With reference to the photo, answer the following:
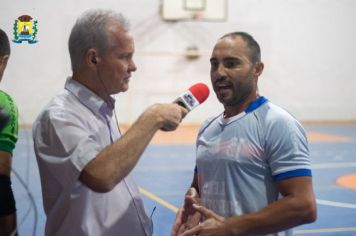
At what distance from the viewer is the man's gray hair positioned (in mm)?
2211

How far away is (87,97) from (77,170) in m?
0.41

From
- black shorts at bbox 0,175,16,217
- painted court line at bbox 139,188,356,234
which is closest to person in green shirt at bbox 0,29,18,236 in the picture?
black shorts at bbox 0,175,16,217

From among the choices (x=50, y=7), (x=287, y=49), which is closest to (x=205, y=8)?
(x=287, y=49)

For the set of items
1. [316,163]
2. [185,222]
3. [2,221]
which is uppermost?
[185,222]

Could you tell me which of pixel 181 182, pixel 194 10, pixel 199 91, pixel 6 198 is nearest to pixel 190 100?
pixel 199 91

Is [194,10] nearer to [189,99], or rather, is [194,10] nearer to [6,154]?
[6,154]

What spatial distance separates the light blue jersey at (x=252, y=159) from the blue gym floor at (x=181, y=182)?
56.8 inches

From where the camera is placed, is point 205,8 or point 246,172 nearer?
point 246,172

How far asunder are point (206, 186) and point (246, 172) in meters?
0.26

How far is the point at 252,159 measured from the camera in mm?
2434

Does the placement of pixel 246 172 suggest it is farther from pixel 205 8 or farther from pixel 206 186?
pixel 205 8

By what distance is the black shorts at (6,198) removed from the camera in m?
3.24

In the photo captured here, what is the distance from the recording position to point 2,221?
10.6 feet

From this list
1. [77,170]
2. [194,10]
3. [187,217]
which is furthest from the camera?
[194,10]
